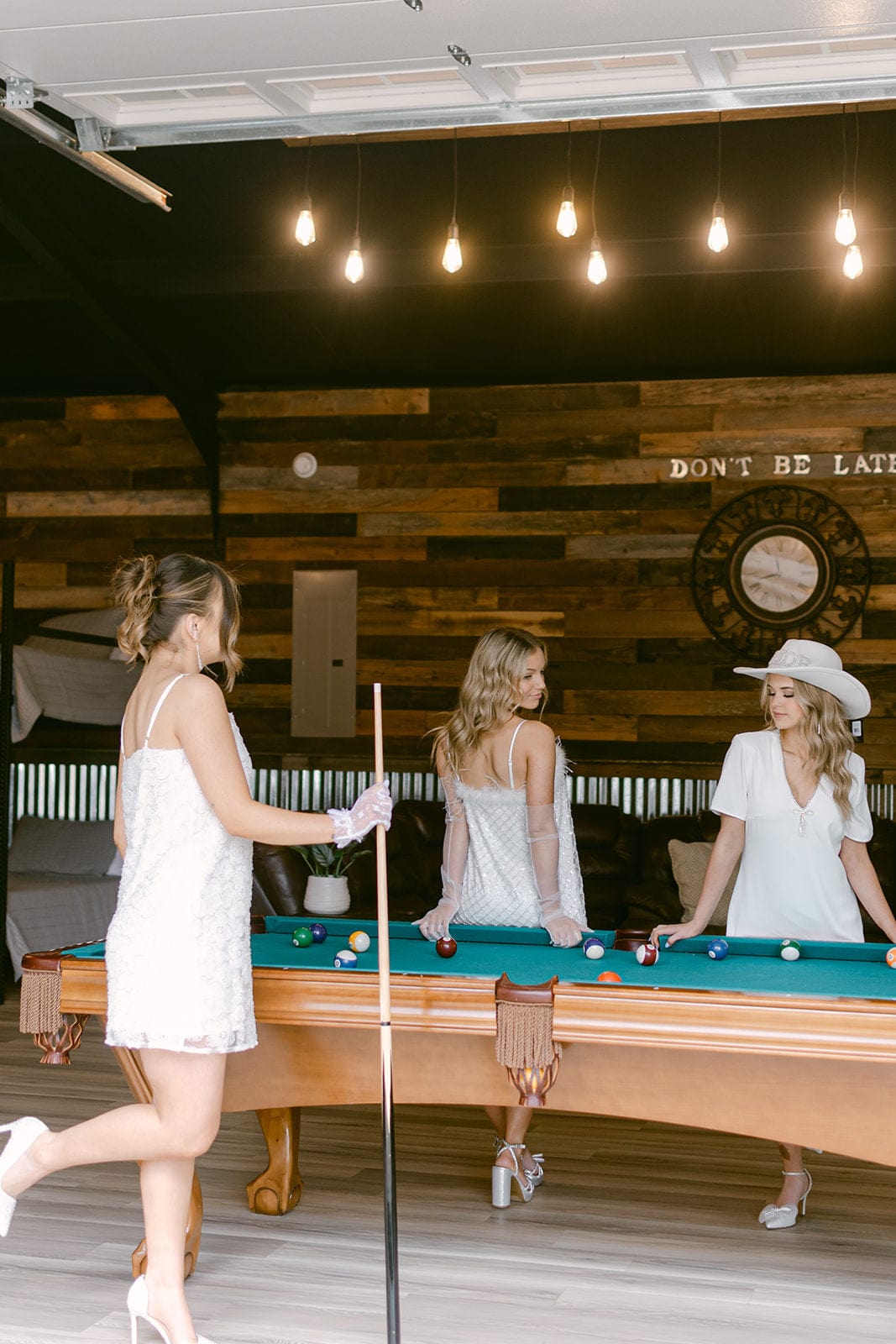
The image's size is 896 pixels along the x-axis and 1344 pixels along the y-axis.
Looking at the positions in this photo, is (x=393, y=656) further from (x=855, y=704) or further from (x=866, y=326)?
(x=855, y=704)

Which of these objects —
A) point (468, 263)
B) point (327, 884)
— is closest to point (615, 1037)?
point (327, 884)

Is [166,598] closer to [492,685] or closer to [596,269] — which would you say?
[492,685]

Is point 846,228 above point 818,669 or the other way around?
above

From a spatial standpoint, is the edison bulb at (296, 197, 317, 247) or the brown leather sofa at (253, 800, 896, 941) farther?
the brown leather sofa at (253, 800, 896, 941)

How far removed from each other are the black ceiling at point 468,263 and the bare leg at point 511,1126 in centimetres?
454

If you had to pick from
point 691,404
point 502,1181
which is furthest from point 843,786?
point 691,404

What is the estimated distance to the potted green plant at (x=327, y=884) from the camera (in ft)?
23.3

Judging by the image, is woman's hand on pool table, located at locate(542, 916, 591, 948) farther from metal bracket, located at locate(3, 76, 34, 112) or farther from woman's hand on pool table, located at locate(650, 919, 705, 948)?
metal bracket, located at locate(3, 76, 34, 112)

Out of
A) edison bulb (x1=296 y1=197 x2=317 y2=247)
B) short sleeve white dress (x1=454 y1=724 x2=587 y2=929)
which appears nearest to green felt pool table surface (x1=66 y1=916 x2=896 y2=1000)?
short sleeve white dress (x1=454 y1=724 x2=587 y2=929)

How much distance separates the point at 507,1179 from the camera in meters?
3.98

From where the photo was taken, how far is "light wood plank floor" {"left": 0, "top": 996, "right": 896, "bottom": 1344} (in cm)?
315

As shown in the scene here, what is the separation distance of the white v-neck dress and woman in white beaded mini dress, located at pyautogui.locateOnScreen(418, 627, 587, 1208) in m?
0.52

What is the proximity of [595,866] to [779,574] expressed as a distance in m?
2.08

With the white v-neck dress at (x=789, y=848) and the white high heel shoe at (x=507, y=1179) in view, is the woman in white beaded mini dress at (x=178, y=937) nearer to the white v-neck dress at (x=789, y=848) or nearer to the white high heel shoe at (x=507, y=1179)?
the white high heel shoe at (x=507, y=1179)
